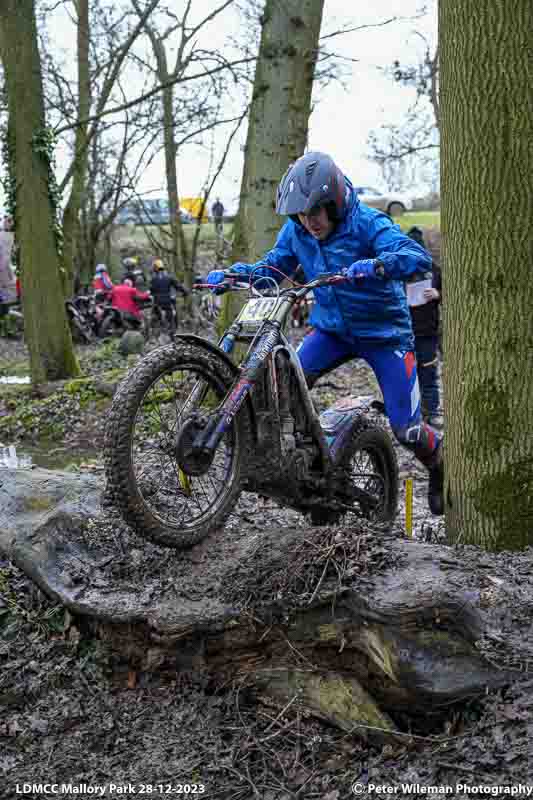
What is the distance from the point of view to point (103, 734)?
3229mm

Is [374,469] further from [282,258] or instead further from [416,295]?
[416,295]

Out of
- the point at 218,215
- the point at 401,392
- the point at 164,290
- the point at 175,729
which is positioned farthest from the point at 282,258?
the point at 218,215

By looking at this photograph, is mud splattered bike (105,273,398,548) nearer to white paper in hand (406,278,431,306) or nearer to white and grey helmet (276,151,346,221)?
white and grey helmet (276,151,346,221)

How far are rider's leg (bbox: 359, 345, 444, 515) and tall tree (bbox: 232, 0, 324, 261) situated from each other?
3594 mm

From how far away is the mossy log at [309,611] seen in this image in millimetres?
2869

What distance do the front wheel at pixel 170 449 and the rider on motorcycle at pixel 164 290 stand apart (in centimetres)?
1660

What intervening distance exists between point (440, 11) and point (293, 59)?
4411 millimetres

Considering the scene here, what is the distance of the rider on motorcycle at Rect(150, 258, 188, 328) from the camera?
2009 centimetres

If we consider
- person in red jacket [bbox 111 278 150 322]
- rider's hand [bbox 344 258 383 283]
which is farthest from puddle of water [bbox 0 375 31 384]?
rider's hand [bbox 344 258 383 283]

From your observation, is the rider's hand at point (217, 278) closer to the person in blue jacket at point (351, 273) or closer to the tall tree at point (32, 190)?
the person in blue jacket at point (351, 273)

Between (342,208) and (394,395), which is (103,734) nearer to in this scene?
(394,395)

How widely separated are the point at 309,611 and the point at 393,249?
1868mm

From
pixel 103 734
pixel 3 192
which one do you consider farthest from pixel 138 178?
pixel 103 734

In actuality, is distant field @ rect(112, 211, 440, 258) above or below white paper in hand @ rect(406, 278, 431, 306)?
above
